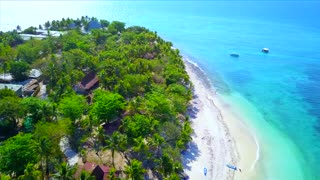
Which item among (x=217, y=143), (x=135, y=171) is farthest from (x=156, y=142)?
(x=217, y=143)

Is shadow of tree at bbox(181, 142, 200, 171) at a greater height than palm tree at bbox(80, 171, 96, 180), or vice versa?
palm tree at bbox(80, 171, 96, 180)

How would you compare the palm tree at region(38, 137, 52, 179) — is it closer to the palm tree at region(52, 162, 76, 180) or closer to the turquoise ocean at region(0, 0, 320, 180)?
the palm tree at region(52, 162, 76, 180)

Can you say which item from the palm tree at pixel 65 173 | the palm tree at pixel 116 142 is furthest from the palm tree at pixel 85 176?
the palm tree at pixel 116 142

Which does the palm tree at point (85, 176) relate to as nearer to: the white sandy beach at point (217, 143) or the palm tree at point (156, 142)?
the palm tree at point (156, 142)

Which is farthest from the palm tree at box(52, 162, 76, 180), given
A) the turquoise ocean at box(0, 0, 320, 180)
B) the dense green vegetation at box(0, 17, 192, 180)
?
the turquoise ocean at box(0, 0, 320, 180)

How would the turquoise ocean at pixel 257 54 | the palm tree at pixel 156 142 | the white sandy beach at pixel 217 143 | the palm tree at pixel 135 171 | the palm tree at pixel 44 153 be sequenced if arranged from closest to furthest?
1. the palm tree at pixel 135 171
2. the palm tree at pixel 44 153
3. the palm tree at pixel 156 142
4. the white sandy beach at pixel 217 143
5. the turquoise ocean at pixel 257 54
